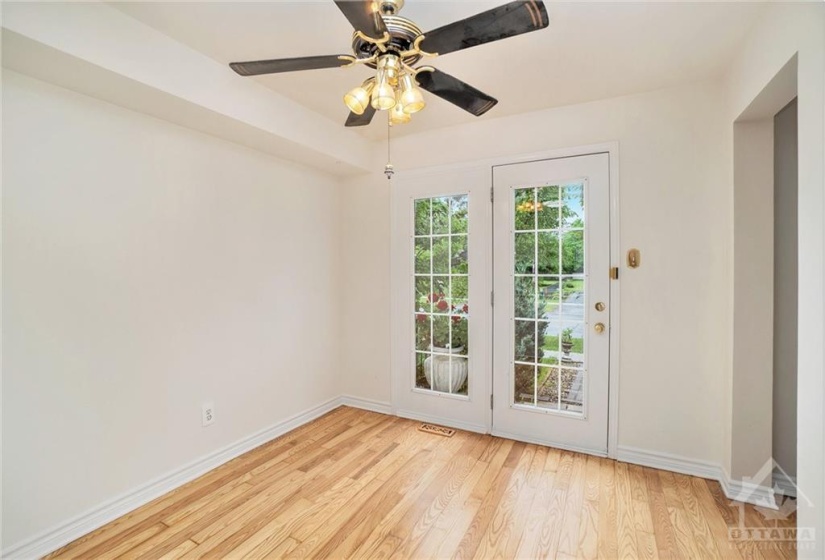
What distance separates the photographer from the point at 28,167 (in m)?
1.73

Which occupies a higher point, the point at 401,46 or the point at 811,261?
the point at 401,46

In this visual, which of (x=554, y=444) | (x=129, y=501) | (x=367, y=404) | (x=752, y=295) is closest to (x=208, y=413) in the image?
(x=129, y=501)

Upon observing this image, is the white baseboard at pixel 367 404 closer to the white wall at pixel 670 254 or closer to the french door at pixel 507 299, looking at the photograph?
the french door at pixel 507 299

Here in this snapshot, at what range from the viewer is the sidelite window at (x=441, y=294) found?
3.14 m

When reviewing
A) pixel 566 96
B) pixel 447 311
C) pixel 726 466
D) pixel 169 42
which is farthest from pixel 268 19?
pixel 726 466

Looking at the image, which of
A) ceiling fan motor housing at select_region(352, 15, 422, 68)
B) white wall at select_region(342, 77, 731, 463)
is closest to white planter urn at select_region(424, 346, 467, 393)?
white wall at select_region(342, 77, 731, 463)

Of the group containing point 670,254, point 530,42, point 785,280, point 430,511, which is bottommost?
point 430,511

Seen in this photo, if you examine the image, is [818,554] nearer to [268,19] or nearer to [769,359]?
[769,359]

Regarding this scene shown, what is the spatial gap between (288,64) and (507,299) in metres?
2.15

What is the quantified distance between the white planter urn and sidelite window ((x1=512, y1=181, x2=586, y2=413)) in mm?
456

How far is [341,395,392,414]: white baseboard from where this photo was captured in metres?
3.47

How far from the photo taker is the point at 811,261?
1.29 metres

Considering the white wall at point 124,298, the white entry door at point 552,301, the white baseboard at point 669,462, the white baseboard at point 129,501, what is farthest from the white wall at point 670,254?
the white baseboard at point 129,501

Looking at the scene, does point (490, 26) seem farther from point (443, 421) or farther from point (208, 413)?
point (443, 421)
